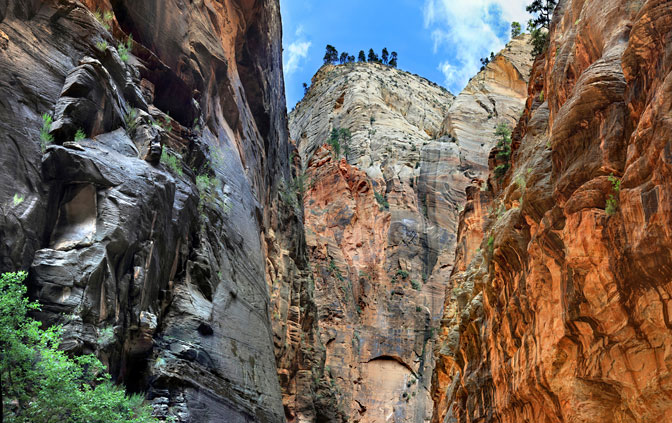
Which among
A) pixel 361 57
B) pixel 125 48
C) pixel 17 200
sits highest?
pixel 361 57

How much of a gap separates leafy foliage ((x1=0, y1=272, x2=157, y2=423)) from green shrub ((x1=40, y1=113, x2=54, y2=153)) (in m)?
3.30

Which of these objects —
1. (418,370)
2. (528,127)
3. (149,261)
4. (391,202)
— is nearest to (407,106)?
(391,202)

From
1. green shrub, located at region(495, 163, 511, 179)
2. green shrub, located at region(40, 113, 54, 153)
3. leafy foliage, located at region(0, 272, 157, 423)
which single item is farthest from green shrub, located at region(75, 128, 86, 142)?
green shrub, located at region(495, 163, 511, 179)

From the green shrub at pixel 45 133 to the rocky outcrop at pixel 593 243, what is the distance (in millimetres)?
10615

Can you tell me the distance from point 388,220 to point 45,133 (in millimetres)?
46724

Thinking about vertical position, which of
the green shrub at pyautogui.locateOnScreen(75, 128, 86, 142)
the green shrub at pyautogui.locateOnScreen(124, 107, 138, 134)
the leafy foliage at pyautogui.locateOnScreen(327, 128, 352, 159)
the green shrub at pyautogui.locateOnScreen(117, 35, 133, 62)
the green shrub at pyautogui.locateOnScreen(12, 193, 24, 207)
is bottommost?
the green shrub at pyautogui.locateOnScreen(12, 193, 24, 207)

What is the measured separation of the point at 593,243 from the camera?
36.4 ft

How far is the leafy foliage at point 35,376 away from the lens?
31.0 ft

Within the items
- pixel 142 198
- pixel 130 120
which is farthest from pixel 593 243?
pixel 130 120

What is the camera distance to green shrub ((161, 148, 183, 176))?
17.1m

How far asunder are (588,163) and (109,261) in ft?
32.6

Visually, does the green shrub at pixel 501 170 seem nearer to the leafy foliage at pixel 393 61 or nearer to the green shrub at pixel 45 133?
the green shrub at pixel 45 133

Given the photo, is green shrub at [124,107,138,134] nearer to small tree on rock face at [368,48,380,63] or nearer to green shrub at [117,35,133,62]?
green shrub at [117,35,133,62]

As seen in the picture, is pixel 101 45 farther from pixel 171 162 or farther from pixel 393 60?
pixel 393 60
